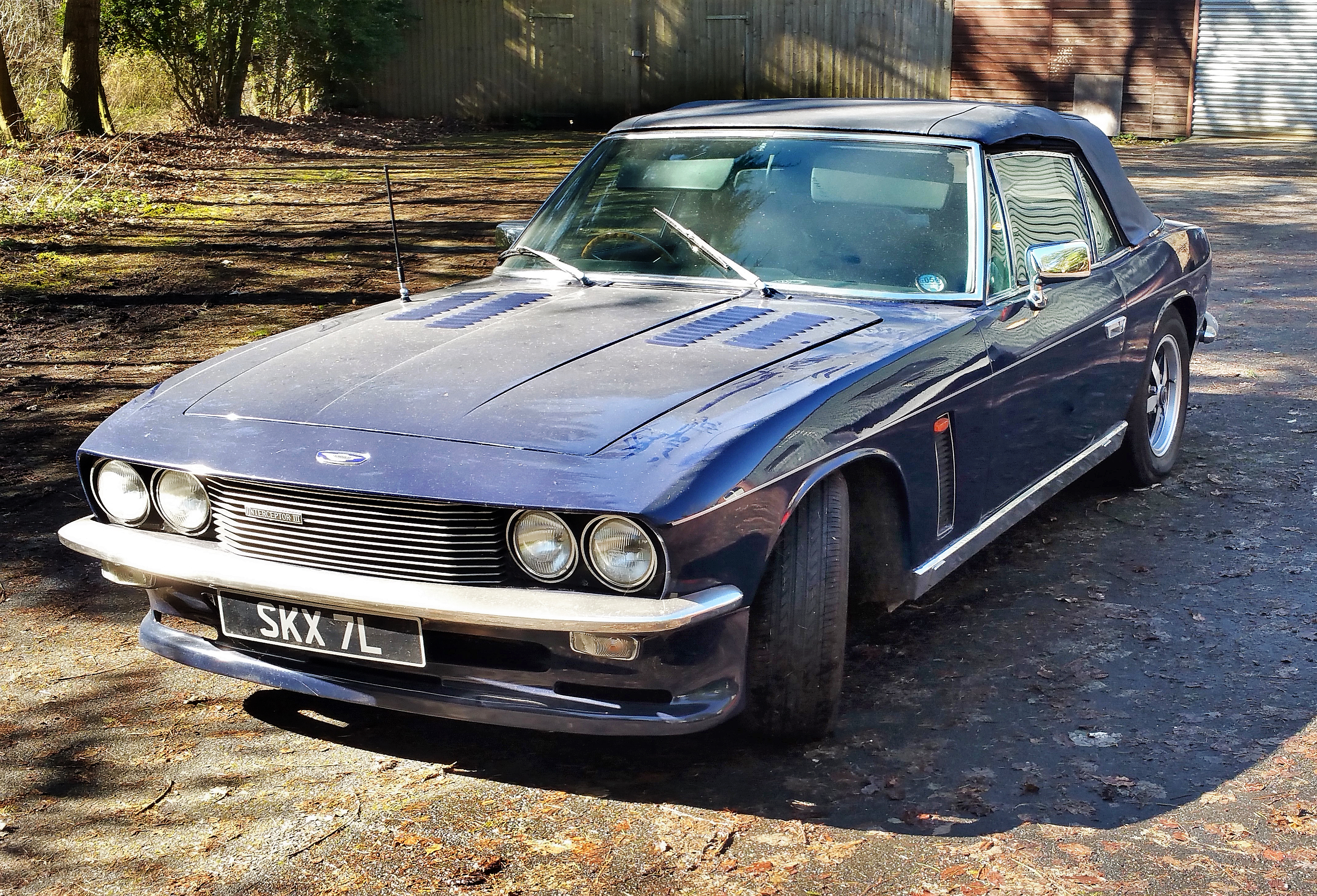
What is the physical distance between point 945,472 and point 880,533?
0.33 meters

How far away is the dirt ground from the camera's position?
2916mm

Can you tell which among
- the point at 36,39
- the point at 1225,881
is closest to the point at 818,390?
the point at 1225,881

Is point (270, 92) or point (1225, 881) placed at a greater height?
point (270, 92)

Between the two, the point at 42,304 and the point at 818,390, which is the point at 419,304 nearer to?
the point at 818,390

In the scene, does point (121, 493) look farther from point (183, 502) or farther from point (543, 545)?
point (543, 545)

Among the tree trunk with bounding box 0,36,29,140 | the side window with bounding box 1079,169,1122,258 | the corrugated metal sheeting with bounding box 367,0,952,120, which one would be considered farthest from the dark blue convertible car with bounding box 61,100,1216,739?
the corrugated metal sheeting with bounding box 367,0,952,120

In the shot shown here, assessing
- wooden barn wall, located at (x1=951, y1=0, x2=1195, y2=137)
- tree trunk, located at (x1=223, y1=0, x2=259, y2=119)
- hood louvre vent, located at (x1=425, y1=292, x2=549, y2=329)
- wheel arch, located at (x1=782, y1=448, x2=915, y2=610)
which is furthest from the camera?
wooden barn wall, located at (x1=951, y1=0, x2=1195, y2=137)

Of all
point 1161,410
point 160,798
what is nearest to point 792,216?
point 1161,410

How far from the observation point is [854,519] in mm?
3582

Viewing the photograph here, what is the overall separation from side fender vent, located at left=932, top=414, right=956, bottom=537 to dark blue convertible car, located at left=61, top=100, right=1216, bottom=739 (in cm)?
2

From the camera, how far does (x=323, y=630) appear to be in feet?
10.2

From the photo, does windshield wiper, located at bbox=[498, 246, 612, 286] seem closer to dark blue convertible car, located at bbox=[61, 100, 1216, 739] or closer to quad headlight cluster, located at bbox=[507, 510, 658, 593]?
dark blue convertible car, located at bbox=[61, 100, 1216, 739]

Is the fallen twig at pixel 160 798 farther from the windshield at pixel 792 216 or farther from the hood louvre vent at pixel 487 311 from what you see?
the windshield at pixel 792 216

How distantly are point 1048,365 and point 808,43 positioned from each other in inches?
876
